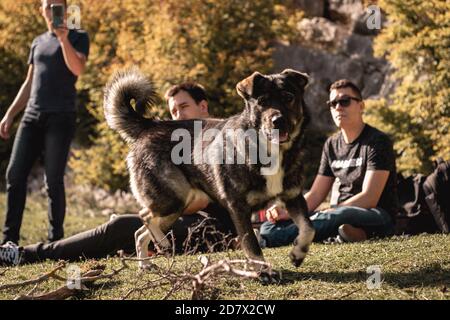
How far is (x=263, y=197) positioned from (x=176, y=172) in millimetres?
812

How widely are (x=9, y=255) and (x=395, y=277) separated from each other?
3310mm

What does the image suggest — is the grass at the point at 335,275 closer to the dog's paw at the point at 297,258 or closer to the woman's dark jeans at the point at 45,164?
the dog's paw at the point at 297,258

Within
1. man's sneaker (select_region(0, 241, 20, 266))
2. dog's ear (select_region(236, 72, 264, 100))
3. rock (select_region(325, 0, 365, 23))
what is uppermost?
rock (select_region(325, 0, 365, 23))

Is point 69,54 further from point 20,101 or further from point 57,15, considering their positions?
point 20,101

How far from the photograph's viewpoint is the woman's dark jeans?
6469 mm

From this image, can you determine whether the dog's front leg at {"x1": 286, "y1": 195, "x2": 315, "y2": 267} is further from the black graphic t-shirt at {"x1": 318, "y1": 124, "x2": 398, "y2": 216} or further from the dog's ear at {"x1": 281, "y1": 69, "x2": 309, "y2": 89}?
the black graphic t-shirt at {"x1": 318, "y1": 124, "x2": 398, "y2": 216}

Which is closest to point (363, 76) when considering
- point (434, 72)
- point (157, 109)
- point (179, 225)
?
point (434, 72)

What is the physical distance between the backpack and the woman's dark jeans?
3.27 meters

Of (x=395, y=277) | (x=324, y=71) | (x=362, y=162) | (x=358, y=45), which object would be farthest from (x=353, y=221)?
(x=358, y=45)

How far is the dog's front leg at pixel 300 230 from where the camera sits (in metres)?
4.53

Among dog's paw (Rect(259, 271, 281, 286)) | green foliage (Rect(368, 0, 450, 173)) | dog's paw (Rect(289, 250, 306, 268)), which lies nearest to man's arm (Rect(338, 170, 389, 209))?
dog's paw (Rect(289, 250, 306, 268))

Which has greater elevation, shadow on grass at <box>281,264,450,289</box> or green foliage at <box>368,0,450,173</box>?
green foliage at <box>368,0,450,173</box>

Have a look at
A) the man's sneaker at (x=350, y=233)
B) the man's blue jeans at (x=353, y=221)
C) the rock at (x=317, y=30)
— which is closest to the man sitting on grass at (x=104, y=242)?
the man's blue jeans at (x=353, y=221)

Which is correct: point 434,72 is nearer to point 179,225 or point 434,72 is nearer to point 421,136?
point 421,136
